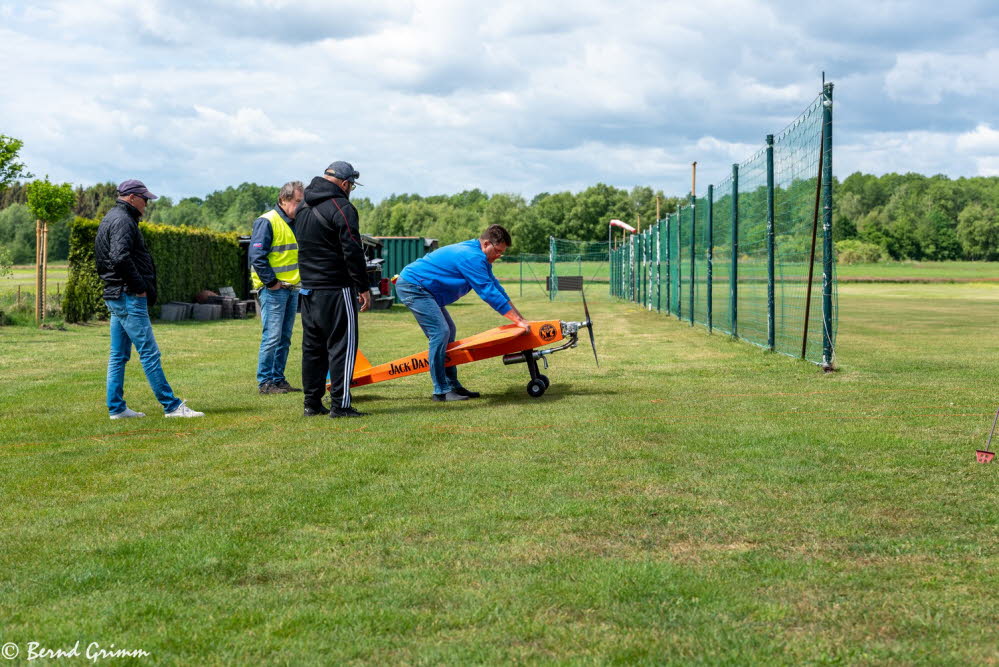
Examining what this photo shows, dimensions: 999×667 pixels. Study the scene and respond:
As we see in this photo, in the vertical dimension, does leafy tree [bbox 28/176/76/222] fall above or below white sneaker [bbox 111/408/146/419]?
above

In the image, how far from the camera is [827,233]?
36.9 feet

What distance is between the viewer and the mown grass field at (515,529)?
11.1ft

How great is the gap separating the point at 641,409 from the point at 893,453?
260 centimetres

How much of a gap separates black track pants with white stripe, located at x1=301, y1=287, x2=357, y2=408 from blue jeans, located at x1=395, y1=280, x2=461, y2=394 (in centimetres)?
97

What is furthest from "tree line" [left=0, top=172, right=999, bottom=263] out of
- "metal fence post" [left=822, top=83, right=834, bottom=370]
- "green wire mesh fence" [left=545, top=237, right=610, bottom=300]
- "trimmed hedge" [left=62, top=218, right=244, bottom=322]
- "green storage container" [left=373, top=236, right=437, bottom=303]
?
"metal fence post" [left=822, top=83, right=834, bottom=370]

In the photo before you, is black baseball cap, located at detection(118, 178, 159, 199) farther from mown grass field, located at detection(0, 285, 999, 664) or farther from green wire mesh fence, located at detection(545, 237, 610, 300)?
green wire mesh fence, located at detection(545, 237, 610, 300)

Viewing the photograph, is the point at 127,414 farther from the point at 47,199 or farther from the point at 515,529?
the point at 47,199

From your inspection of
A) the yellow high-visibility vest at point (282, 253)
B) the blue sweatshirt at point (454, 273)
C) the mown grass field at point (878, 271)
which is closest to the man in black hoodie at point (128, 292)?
the yellow high-visibility vest at point (282, 253)

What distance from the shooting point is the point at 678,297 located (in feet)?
80.0

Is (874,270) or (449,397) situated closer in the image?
(449,397)

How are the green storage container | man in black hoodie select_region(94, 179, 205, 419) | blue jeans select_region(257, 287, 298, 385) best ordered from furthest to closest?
the green storage container, blue jeans select_region(257, 287, 298, 385), man in black hoodie select_region(94, 179, 205, 419)

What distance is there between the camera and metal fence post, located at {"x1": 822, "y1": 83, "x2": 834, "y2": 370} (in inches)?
440

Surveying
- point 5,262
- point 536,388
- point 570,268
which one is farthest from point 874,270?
point 536,388

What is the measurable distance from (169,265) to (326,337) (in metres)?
17.5
